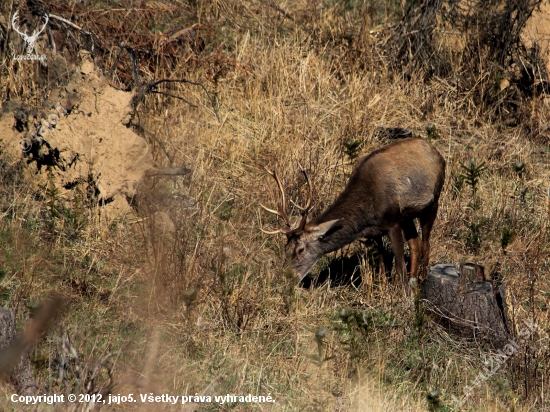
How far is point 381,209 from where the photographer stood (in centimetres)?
746

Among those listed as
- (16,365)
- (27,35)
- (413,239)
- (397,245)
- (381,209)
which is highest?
(27,35)

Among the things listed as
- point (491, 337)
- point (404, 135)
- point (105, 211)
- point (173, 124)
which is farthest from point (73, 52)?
point (491, 337)

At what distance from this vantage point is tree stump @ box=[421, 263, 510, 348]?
6.19 metres

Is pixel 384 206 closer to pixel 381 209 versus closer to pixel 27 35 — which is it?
pixel 381 209

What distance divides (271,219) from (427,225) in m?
1.66

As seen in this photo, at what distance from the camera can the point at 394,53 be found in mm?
10656

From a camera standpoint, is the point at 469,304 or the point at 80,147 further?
the point at 80,147

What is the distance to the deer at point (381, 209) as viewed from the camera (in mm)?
7402

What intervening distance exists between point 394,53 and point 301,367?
19.9 ft

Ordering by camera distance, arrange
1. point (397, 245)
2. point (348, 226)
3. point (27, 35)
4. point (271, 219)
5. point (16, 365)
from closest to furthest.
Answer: point (16, 365) → point (397, 245) → point (348, 226) → point (271, 219) → point (27, 35)

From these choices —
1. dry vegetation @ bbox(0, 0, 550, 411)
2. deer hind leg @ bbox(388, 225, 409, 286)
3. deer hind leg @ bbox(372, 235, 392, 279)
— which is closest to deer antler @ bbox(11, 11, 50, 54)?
dry vegetation @ bbox(0, 0, 550, 411)

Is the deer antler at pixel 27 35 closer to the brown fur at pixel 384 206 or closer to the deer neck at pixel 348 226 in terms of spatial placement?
the brown fur at pixel 384 206

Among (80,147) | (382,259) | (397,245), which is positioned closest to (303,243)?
(382,259)

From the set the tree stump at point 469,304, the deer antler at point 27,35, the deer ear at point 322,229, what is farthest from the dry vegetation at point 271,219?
the deer ear at point 322,229
